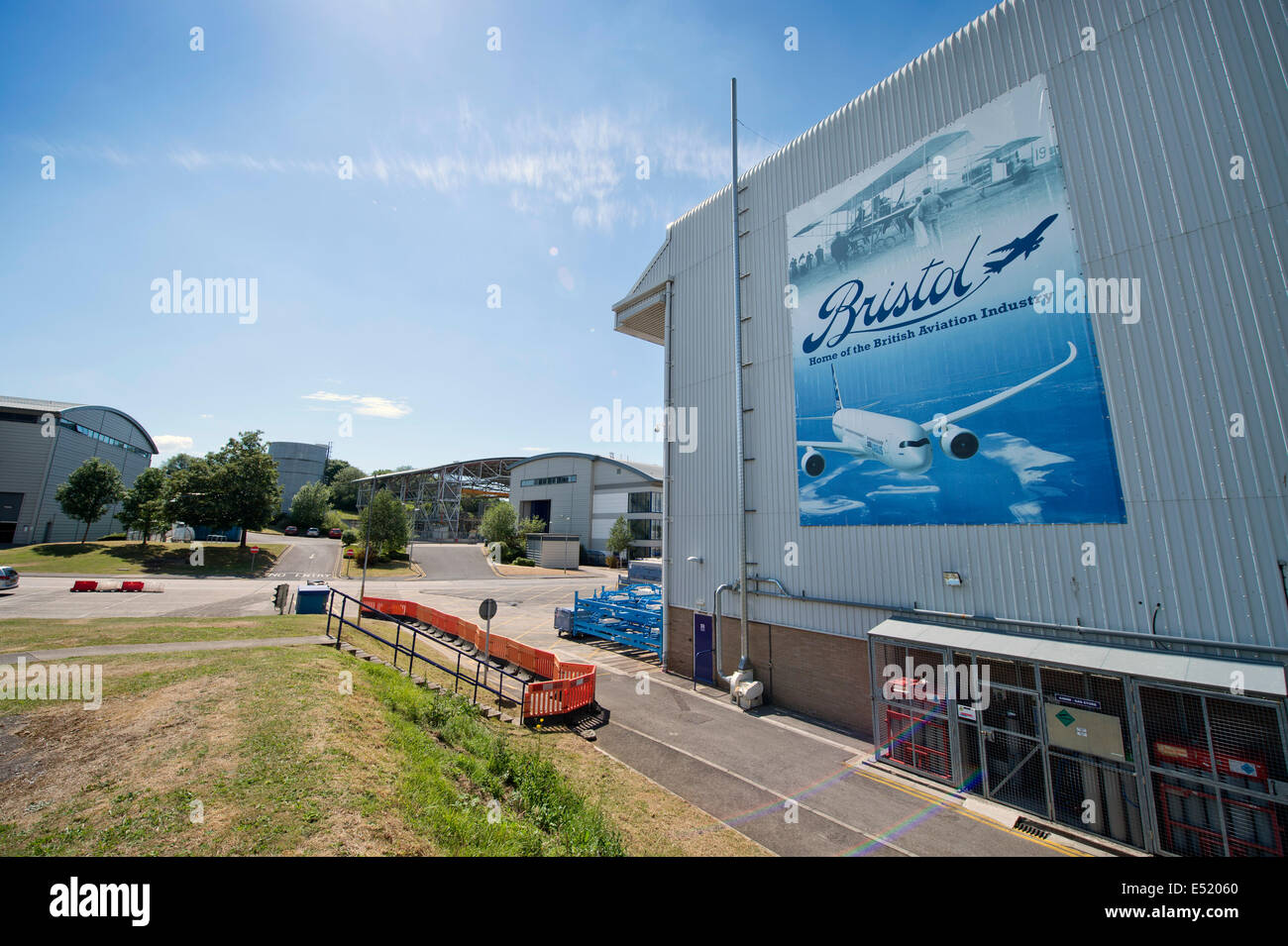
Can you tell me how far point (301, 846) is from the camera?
5.49 meters

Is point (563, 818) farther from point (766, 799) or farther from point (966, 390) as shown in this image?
point (966, 390)

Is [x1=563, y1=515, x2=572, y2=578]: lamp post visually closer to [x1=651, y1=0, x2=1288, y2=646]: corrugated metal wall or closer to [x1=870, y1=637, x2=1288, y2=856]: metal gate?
[x1=870, y1=637, x2=1288, y2=856]: metal gate

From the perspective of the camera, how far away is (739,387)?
59.8 feet

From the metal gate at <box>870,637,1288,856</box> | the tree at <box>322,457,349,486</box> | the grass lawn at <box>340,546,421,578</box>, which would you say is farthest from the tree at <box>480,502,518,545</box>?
the tree at <box>322,457,349,486</box>

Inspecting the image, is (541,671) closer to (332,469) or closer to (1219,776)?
(1219,776)

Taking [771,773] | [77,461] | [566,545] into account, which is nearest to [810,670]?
[771,773]

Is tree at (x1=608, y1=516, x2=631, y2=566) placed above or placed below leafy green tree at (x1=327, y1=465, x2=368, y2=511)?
below

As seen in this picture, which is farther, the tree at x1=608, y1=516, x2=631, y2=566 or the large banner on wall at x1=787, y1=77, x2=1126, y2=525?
the tree at x1=608, y1=516, x2=631, y2=566

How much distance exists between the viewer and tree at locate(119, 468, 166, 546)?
47.0 metres

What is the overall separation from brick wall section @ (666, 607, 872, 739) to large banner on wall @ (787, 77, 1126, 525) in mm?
3715

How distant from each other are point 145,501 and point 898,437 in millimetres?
64863

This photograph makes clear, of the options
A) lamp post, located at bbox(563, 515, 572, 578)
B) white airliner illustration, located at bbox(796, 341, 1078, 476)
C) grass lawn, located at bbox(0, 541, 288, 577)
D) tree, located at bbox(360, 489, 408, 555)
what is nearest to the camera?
white airliner illustration, located at bbox(796, 341, 1078, 476)
